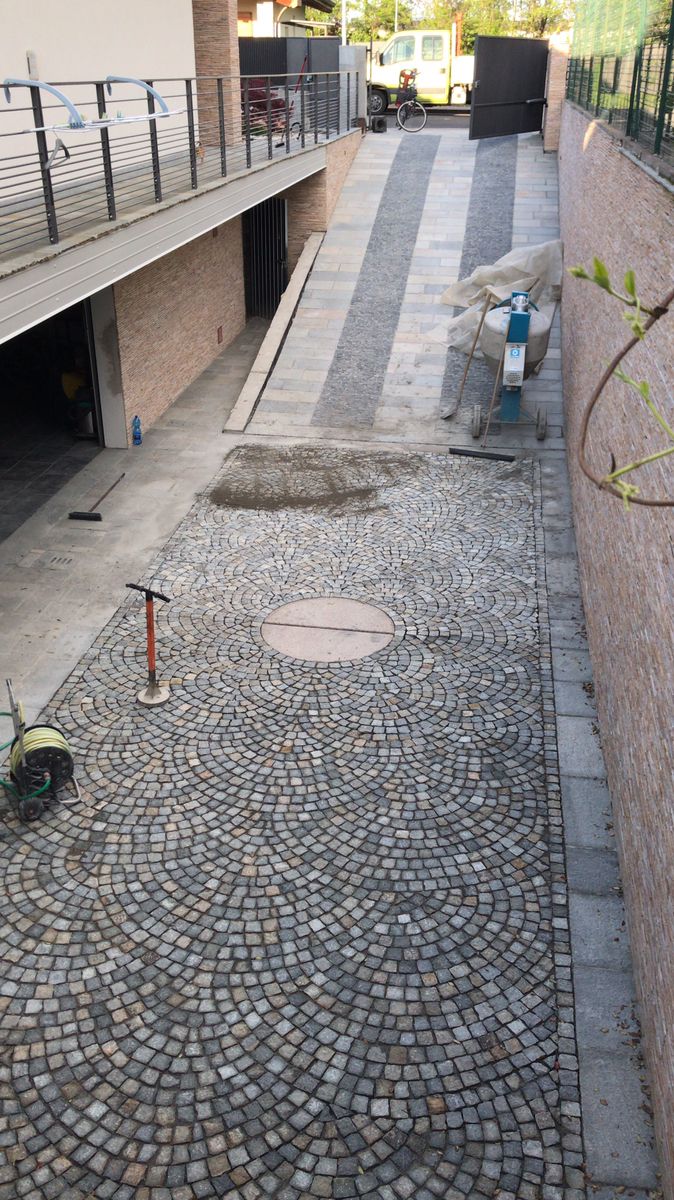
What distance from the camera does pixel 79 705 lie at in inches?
348

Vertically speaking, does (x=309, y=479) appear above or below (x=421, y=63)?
below

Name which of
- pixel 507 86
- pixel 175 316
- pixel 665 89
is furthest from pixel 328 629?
pixel 507 86

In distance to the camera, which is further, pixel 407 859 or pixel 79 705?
pixel 79 705

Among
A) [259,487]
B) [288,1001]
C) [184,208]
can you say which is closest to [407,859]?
[288,1001]

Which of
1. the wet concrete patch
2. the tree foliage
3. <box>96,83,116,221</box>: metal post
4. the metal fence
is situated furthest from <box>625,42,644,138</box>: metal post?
the tree foliage

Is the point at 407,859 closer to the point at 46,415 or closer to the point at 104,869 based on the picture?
the point at 104,869

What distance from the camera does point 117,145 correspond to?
14336mm

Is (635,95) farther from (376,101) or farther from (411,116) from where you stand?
(376,101)

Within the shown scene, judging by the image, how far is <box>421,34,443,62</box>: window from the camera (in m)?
33.8

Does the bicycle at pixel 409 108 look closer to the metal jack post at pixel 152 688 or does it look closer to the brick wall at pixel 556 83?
the brick wall at pixel 556 83

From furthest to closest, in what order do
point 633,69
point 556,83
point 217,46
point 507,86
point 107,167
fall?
point 507,86 → point 556,83 → point 217,46 → point 633,69 → point 107,167

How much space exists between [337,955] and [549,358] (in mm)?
13876

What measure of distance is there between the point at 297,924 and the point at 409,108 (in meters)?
30.0

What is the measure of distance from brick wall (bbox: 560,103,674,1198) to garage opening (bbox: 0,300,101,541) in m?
7.43
